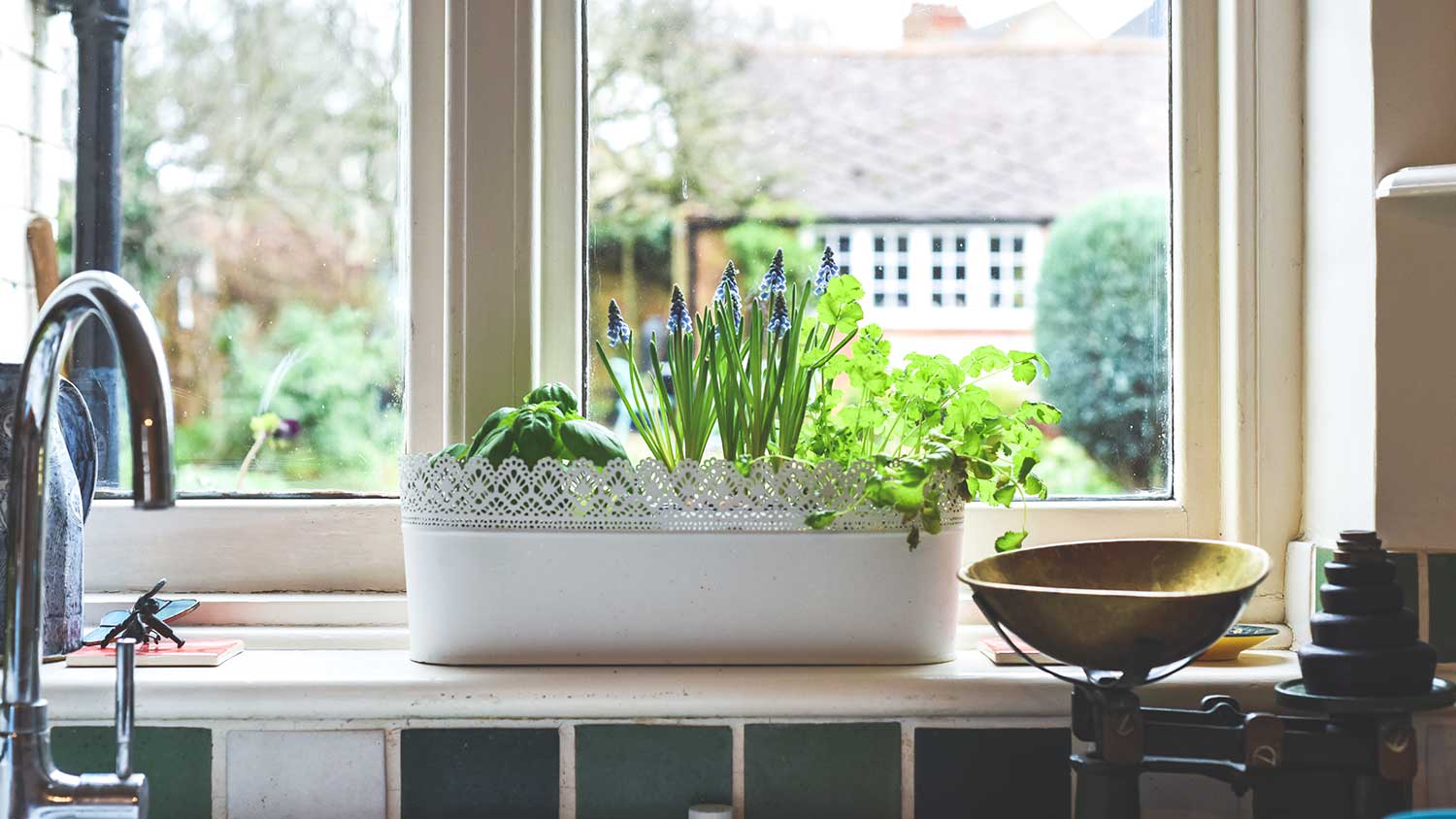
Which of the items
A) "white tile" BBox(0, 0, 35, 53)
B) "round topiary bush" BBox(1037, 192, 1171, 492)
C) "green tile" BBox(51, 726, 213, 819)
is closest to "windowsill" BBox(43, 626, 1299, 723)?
"green tile" BBox(51, 726, 213, 819)

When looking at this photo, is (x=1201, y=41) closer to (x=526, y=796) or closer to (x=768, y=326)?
(x=768, y=326)

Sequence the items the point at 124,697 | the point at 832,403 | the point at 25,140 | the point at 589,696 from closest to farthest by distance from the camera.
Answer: the point at 124,697
the point at 589,696
the point at 832,403
the point at 25,140

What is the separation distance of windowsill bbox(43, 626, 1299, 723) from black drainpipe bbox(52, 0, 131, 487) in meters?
0.35

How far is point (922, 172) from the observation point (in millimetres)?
1353

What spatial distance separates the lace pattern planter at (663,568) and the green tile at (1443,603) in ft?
1.39

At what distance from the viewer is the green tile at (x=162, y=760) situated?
3.51ft

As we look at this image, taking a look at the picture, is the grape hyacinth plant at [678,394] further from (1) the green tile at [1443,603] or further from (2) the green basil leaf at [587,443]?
(1) the green tile at [1443,603]

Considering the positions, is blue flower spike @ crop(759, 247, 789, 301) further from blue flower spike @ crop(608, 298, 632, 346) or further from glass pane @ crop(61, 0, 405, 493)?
glass pane @ crop(61, 0, 405, 493)

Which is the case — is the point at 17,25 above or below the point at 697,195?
above

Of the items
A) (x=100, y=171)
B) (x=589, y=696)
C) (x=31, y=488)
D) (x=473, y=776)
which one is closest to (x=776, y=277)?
(x=589, y=696)

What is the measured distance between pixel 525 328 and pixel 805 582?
16.0 inches

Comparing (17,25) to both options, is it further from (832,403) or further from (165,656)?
(832,403)

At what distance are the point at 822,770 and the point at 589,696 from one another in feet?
0.70

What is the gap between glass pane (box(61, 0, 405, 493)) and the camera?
1.34 metres
